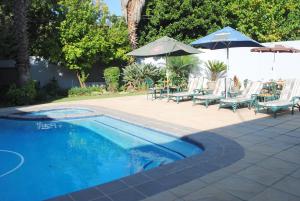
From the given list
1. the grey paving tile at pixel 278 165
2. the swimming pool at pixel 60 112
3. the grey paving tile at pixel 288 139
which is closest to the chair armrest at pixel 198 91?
the swimming pool at pixel 60 112

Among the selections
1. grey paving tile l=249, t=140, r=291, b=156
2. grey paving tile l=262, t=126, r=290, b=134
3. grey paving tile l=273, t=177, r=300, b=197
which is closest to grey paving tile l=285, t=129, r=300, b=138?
grey paving tile l=262, t=126, r=290, b=134

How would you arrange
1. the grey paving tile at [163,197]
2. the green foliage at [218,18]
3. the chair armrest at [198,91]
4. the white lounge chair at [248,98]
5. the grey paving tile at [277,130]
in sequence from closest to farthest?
the grey paving tile at [163,197] → the grey paving tile at [277,130] → the white lounge chair at [248,98] → the chair armrest at [198,91] → the green foliage at [218,18]

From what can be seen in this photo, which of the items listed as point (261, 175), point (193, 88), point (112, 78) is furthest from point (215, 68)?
point (261, 175)

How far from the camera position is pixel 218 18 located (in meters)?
24.3

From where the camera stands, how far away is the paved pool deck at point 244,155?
4.29 meters

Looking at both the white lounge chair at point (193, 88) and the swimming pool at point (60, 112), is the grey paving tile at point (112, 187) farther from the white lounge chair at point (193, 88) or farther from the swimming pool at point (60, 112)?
the white lounge chair at point (193, 88)

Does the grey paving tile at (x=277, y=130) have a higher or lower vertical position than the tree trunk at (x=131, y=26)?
lower

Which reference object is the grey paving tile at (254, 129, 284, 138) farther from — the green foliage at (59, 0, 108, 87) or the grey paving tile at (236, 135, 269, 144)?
the green foliage at (59, 0, 108, 87)

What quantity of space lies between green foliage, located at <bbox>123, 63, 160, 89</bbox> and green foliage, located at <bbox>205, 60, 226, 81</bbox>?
3248 millimetres

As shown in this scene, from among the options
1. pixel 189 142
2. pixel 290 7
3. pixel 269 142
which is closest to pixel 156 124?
pixel 189 142

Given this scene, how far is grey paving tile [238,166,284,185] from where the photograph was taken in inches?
186

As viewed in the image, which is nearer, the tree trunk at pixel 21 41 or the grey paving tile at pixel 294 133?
the grey paving tile at pixel 294 133

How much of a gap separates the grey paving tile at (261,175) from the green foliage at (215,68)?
13.2 m

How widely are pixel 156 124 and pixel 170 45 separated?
5.31m
